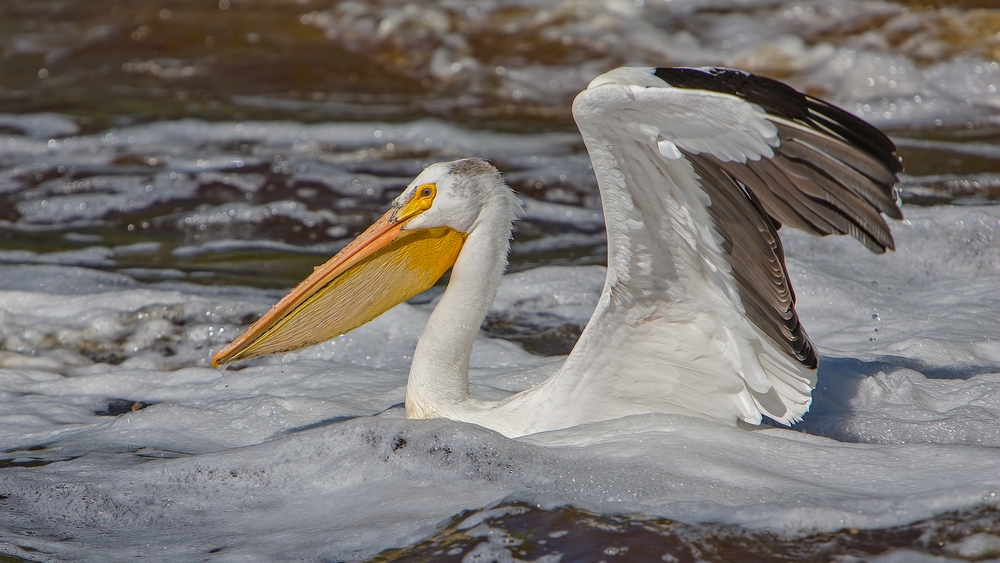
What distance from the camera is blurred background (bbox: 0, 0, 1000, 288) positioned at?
5.89 metres

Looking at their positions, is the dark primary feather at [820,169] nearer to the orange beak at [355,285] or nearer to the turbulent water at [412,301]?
the turbulent water at [412,301]

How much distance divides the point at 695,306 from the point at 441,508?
0.93m

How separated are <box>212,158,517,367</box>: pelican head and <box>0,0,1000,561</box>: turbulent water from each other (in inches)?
15.3

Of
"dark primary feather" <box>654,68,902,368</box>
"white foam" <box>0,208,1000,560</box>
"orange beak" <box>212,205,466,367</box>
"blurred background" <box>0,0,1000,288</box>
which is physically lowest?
"white foam" <box>0,208,1000,560</box>

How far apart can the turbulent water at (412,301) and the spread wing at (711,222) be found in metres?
0.16

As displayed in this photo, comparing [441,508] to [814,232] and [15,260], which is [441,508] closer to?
[814,232]

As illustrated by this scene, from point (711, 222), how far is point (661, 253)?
0.17 meters

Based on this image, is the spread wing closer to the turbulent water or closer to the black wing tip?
the black wing tip

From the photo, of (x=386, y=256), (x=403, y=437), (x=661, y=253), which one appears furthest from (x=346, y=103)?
(x=661, y=253)

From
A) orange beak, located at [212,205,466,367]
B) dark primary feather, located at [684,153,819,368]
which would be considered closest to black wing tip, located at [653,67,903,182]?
dark primary feather, located at [684,153,819,368]

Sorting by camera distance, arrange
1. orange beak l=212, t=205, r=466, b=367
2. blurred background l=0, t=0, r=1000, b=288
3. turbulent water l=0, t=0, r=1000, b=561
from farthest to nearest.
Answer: blurred background l=0, t=0, r=1000, b=288 < orange beak l=212, t=205, r=466, b=367 < turbulent water l=0, t=0, r=1000, b=561

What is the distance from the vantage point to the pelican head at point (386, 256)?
10.6ft

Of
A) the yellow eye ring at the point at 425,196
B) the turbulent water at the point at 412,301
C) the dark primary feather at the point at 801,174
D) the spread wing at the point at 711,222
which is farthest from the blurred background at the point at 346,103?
the dark primary feather at the point at 801,174

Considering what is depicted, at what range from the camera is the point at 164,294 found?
4.75 meters
